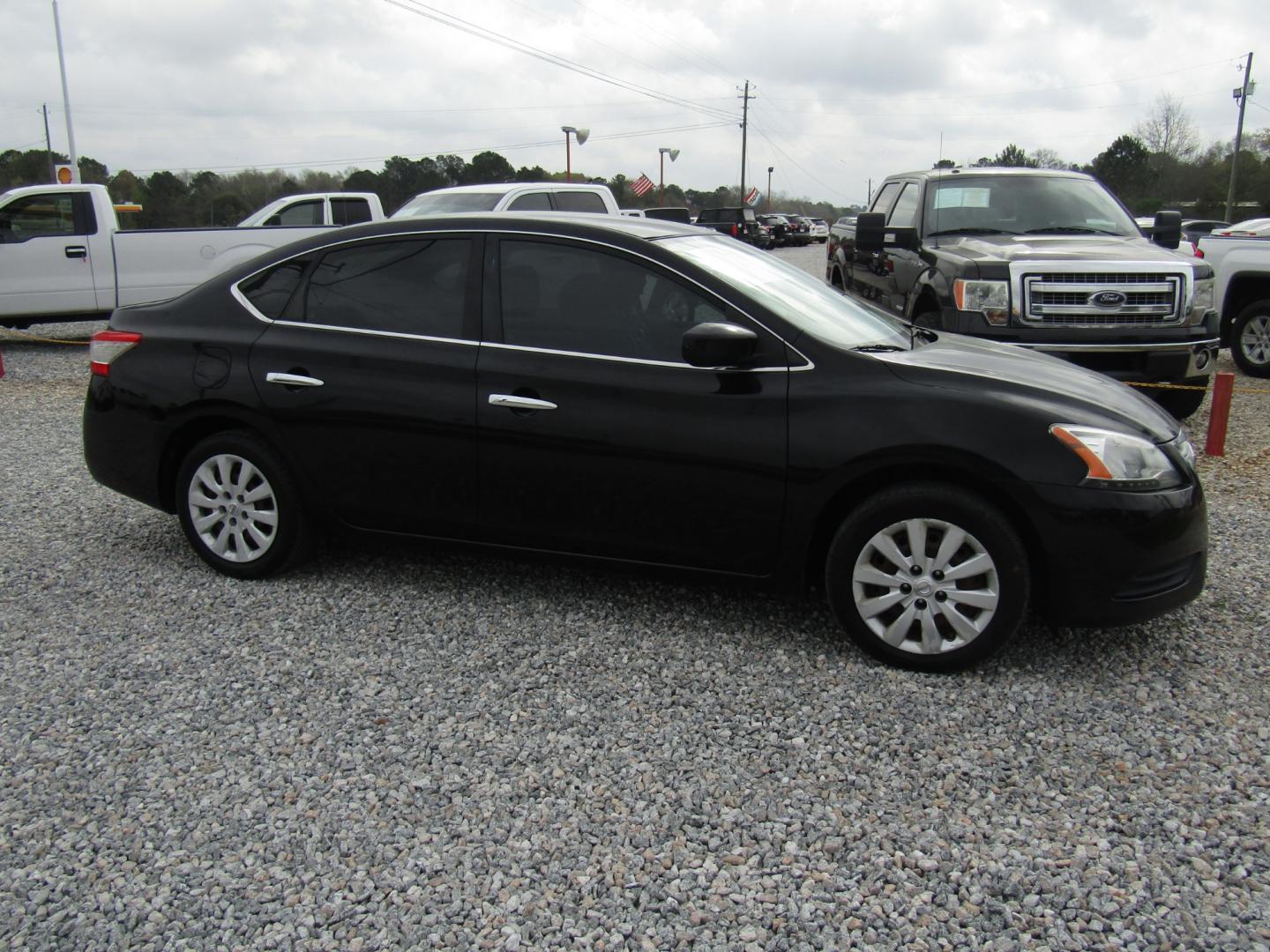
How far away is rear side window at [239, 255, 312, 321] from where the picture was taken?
480 centimetres

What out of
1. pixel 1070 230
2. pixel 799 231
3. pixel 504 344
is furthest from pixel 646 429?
pixel 799 231

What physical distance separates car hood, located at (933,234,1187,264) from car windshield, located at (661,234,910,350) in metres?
3.08

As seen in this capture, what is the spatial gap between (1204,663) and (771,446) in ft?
6.09

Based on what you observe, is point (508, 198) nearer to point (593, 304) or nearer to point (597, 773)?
point (593, 304)

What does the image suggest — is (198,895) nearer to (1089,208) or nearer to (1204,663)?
(1204,663)

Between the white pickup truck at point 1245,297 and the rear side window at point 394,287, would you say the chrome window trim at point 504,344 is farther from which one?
the white pickup truck at point 1245,297

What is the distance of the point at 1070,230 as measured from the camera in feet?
27.7

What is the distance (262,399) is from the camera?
15.4 feet

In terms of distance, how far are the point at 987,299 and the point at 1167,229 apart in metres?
2.09

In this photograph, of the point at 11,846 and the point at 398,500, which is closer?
the point at 11,846

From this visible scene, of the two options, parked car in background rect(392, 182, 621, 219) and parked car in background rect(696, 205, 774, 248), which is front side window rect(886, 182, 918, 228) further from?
parked car in background rect(696, 205, 774, 248)

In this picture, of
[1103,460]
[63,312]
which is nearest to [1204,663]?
[1103,460]


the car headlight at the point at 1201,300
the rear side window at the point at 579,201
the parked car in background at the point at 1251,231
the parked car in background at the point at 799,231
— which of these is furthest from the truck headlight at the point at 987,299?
the parked car in background at the point at 799,231

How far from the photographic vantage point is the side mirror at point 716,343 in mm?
3891
